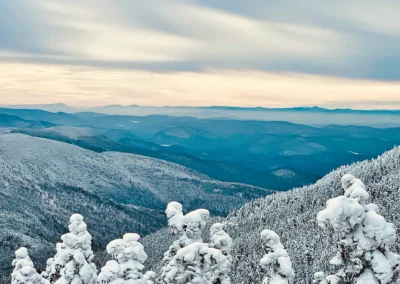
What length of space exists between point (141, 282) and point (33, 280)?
10019 millimetres

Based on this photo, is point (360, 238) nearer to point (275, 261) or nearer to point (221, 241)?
point (275, 261)

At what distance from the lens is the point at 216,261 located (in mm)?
23000

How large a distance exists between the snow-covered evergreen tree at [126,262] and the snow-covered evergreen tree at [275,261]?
698 centimetres

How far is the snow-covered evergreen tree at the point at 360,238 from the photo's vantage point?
59.7 feet

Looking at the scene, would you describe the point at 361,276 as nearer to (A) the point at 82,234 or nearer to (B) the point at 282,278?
(B) the point at 282,278

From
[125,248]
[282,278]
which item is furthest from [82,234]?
[282,278]

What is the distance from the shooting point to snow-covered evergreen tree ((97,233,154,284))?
25500mm

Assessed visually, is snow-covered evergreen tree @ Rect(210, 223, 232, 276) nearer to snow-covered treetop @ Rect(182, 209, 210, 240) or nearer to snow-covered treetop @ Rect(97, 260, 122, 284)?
snow-covered treetop @ Rect(182, 209, 210, 240)

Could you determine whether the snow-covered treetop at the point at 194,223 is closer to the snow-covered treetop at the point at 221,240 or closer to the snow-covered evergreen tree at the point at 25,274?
the snow-covered treetop at the point at 221,240

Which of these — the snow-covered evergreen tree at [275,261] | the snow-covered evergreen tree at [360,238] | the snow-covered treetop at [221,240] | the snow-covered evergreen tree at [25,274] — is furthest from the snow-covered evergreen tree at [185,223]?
the snow-covered evergreen tree at [25,274]

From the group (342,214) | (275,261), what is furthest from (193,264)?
(342,214)

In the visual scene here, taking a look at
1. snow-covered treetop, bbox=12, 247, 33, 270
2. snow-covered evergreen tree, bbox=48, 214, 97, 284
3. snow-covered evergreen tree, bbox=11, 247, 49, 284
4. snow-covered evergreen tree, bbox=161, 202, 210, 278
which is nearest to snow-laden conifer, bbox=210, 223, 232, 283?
snow-covered evergreen tree, bbox=161, 202, 210, 278

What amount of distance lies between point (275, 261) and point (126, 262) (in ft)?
27.8

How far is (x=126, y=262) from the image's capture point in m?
26.0
